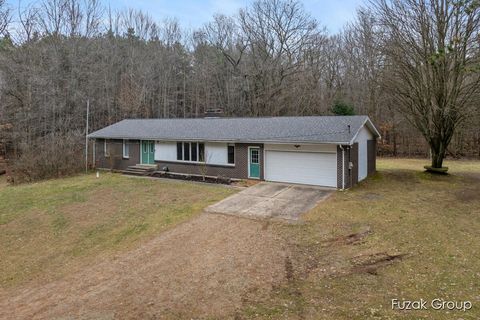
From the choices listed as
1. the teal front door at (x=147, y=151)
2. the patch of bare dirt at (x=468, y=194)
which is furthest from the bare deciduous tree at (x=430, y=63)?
the teal front door at (x=147, y=151)

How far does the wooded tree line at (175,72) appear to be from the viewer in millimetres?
27906

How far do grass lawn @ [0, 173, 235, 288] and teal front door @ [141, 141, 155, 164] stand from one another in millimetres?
2623

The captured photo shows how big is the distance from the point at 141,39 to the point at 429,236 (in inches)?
1381

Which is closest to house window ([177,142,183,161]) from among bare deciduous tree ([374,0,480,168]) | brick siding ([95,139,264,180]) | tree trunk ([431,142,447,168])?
brick siding ([95,139,264,180])

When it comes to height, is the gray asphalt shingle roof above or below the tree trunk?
above

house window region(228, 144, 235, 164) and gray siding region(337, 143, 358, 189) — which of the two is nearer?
gray siding region(337, 143, 358, 189)

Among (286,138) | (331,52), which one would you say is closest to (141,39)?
(331,52)

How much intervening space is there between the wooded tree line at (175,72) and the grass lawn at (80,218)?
768 cm

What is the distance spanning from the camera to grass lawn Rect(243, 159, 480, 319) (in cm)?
568

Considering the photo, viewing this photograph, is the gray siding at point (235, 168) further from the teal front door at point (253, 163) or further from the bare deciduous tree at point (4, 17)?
the bare deciduous tree at point (4, 17)

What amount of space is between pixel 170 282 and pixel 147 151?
570 inches

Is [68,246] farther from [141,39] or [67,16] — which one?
[141,39]

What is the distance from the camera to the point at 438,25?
16328mm

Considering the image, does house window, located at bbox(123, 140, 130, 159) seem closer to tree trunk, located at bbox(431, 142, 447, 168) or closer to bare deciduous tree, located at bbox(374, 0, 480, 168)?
bare deciduous tree, located at bbox(374, 0, 480, 168)
